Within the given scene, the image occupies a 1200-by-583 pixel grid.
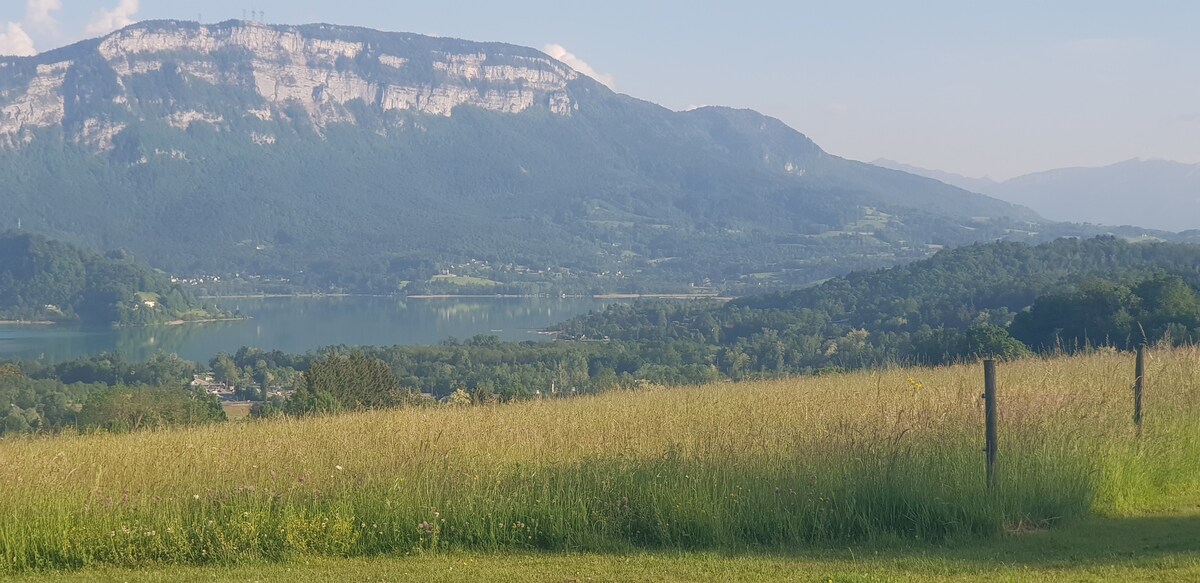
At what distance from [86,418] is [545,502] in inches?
701

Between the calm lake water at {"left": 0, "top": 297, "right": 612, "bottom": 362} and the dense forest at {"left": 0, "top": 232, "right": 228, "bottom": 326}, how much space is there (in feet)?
15.7

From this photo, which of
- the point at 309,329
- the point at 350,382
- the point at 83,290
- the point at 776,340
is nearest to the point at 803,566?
the point at 350,382

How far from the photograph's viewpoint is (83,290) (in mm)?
120625

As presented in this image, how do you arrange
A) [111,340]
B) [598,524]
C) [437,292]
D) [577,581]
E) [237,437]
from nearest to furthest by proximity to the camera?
[577,581], [598,524], [237,437], [111,340], [437,292]

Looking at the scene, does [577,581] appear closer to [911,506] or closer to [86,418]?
[911,506]

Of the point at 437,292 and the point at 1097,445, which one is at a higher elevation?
the point at 1097,445

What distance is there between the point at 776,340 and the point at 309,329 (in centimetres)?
Answer: 5833

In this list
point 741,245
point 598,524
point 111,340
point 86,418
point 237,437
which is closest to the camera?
point 598,524

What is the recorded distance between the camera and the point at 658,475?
26.3 ft

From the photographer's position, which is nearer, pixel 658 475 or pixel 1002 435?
pixel 658 475

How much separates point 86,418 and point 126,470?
15.7m

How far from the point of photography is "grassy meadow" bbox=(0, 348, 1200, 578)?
742 centimetres

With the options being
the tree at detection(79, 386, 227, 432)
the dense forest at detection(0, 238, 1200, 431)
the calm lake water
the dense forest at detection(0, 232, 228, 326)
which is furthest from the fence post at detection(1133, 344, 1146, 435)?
the dense forest at detection(0, 232, 228, 326)

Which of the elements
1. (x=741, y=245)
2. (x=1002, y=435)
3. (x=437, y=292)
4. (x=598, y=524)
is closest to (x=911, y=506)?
(x=1002, y=435)
